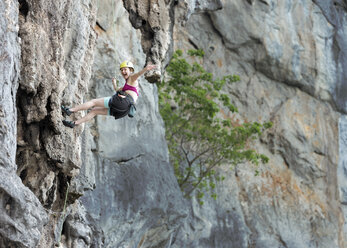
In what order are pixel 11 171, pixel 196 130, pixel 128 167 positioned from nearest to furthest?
pixel 11 171 → pixel 128 167 → pixel 196 130

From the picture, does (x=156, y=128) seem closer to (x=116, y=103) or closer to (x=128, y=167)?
(x=128, y=167)

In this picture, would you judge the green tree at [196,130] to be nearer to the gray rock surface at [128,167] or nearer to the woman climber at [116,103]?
the gray rock surface at [128,167]

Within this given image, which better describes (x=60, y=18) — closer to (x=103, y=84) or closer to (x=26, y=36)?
(x=26, y=36)

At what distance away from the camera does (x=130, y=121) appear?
17.7 m

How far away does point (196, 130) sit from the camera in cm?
2334

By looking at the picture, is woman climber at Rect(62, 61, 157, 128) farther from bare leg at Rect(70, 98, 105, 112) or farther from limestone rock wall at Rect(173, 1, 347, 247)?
limestone rock wall at Rect(173, 1, 347, 247)

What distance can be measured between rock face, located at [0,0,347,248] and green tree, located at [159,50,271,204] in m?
1.05

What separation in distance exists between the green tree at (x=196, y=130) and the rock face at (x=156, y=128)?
1052mm

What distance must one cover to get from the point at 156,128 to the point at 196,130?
16.0 ft

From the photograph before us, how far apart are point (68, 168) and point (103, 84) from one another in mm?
5734

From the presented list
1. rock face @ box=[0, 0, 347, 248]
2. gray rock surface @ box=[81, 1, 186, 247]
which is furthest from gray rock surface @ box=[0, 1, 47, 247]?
gray rock surface @ box=[81, 1, 186, 247]

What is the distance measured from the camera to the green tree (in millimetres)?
22641

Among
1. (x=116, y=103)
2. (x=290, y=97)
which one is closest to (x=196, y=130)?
(x=290, y=97)

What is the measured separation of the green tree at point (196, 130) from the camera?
22.6 m
